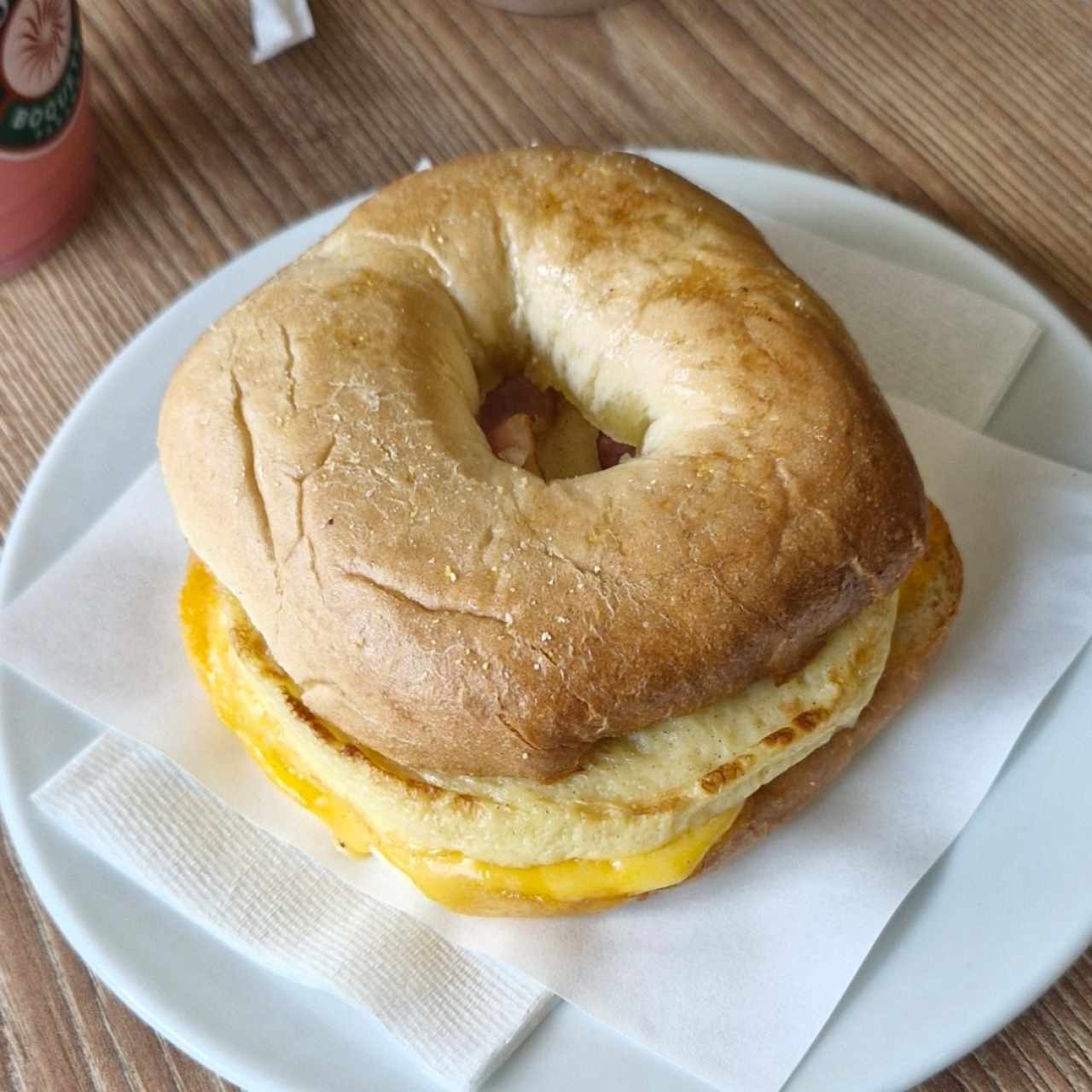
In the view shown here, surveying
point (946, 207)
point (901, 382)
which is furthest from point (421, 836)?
point (946, 207)

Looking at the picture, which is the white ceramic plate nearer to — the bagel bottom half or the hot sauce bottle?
the bagel bottom half

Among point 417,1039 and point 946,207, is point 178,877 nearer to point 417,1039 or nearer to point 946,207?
point 417,1039

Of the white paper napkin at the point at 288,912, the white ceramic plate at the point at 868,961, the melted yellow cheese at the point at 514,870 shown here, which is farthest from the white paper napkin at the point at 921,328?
the white paper napkin at the point at 288,912

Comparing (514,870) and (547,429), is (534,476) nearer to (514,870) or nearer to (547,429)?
(547,429)

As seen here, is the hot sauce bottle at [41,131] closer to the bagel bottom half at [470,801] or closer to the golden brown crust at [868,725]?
the bagel bottom half at [470,801]

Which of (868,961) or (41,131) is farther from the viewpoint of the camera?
(41,131)

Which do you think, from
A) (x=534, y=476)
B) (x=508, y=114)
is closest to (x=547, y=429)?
(x=534, y=476)
